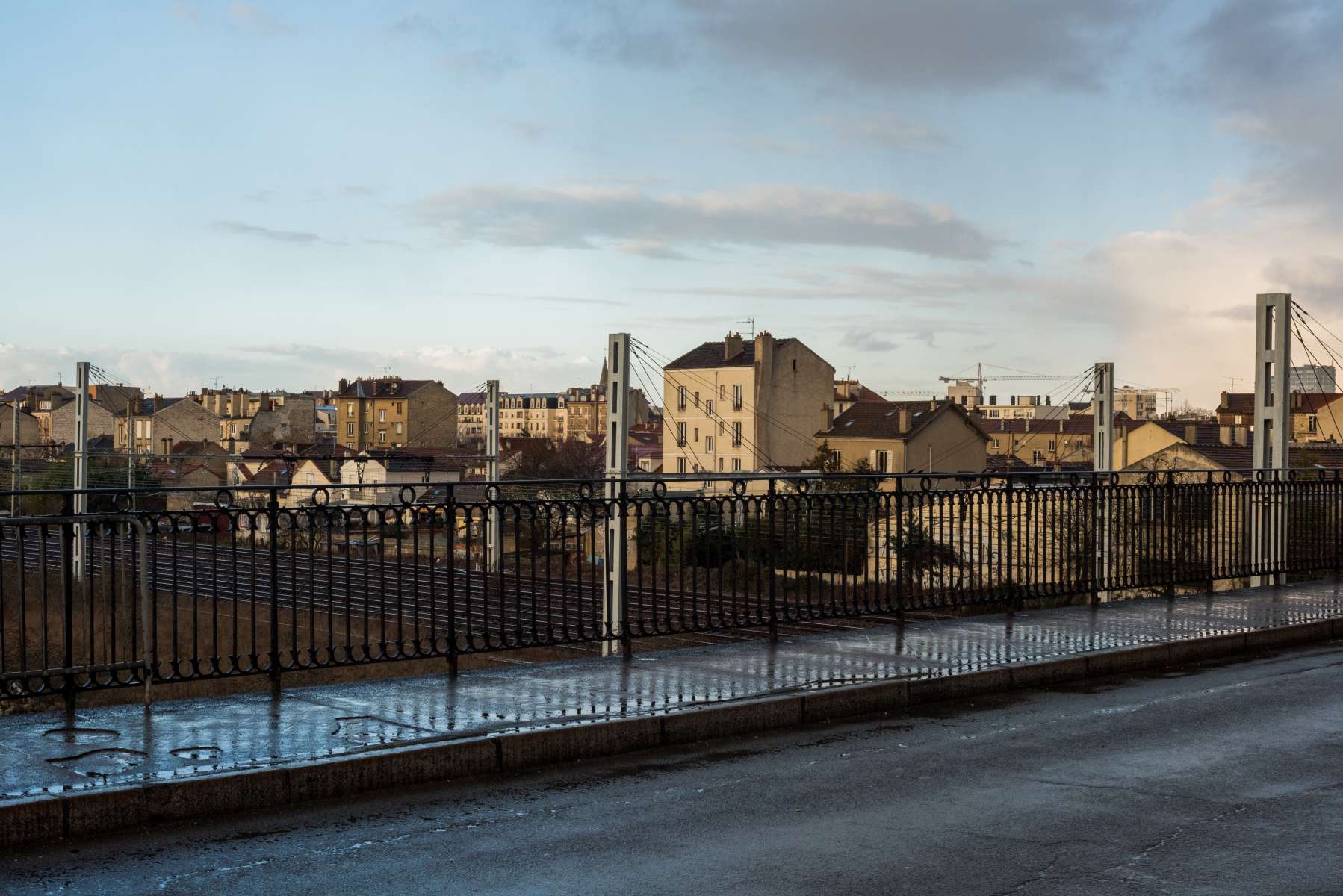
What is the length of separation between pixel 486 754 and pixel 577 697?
154 cm

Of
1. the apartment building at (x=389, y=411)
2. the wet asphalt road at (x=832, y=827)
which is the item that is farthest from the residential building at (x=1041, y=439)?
the wet asphalt road at (x=832, y=827)

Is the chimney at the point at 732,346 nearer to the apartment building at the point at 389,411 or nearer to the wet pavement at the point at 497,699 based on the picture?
the apartment building at the point at 389,411

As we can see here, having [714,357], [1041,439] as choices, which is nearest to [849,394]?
[1041,439]

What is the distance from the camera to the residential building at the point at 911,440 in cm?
9244

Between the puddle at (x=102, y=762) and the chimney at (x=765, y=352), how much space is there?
91657mm

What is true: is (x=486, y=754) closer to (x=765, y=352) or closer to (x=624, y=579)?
(x=624, y=579)

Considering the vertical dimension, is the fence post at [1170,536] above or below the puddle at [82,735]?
above

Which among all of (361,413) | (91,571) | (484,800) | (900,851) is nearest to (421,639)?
(91,571)

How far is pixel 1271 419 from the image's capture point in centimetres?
1850

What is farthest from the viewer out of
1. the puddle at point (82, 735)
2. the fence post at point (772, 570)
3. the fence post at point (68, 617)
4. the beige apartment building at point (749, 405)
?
the beige apartment building at point (749, 405)

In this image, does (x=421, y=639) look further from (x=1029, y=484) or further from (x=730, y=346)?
(x=730, y=346)

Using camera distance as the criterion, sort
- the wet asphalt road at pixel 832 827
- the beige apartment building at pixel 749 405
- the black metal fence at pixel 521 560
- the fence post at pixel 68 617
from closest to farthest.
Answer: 1. the wet asphalt road at pixel 832 827
2. the fence post at pixel 68 617
3. the black metal fence at pixel 521 560
4. the beige apartment building at pixel 749 405

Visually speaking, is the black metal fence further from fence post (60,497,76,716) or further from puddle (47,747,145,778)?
puddle (47,747,145,778)

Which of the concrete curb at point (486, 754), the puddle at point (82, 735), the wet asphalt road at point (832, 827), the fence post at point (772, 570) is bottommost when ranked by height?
the wet asphalt road at point (832, 827)
